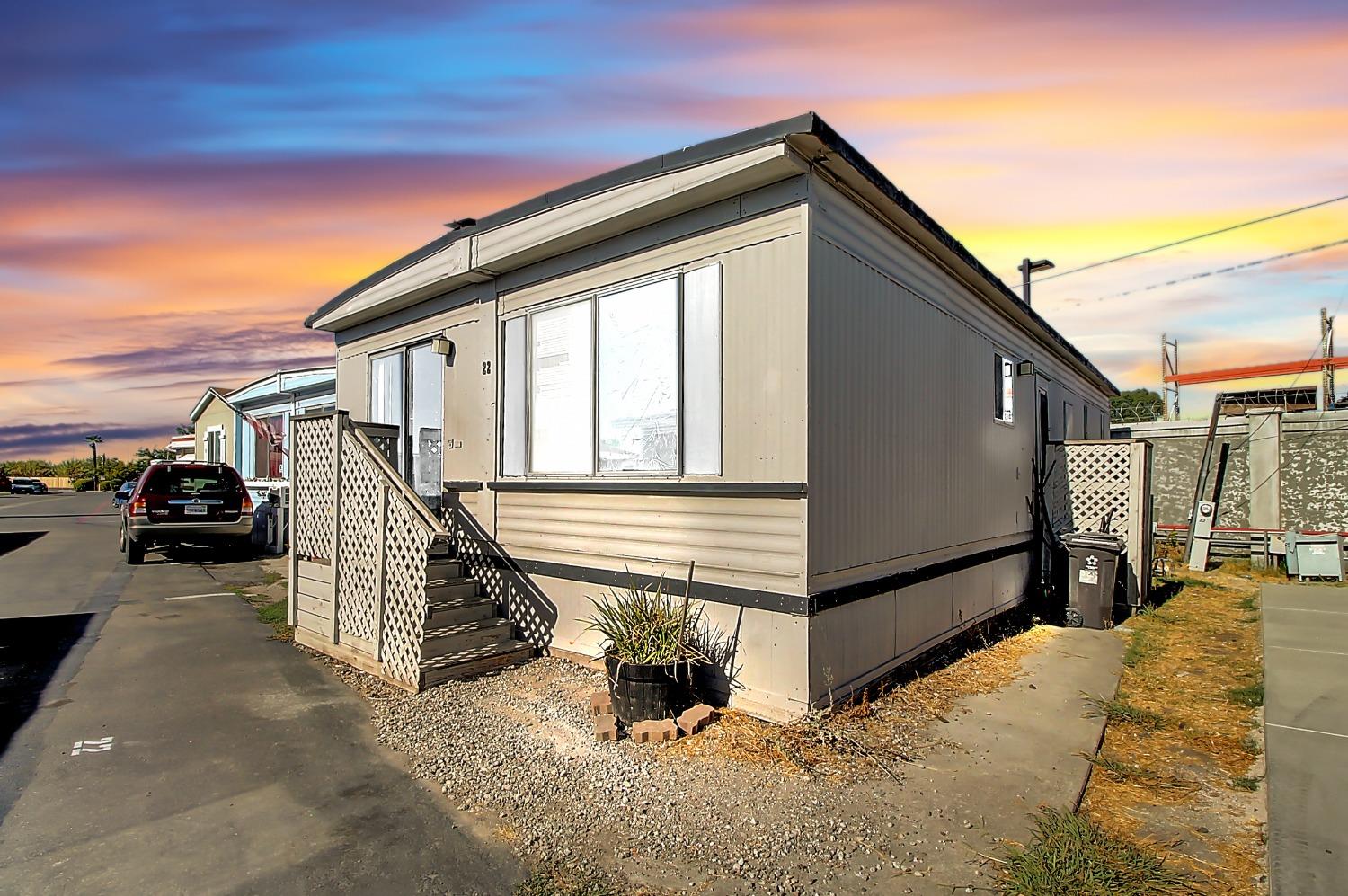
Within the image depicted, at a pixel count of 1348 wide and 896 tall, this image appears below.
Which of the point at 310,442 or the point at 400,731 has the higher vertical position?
the point at 310,442

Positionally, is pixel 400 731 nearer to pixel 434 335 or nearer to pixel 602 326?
pixel 602 326

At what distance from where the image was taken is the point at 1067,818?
3.46 meters

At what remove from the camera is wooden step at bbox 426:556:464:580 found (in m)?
6.37

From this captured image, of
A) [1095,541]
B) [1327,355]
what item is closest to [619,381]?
[1095,541]

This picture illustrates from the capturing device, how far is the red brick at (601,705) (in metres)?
4.80

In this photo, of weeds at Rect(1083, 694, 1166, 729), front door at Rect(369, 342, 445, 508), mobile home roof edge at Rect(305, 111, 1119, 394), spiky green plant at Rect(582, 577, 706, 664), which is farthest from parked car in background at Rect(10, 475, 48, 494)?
weeds at Rect(1083, 694, 1166, 729)

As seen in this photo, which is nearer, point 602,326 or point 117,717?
point 117,717

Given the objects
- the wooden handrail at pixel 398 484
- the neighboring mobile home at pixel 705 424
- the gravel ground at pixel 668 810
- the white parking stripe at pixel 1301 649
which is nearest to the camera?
the gravel ground at pixel 668 810

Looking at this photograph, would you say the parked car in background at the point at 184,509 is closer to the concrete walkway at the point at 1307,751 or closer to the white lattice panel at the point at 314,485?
the white lattice panel at the point at 314,485

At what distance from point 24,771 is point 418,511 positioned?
8.83 feet

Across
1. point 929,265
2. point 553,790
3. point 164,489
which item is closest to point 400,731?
point 553,790

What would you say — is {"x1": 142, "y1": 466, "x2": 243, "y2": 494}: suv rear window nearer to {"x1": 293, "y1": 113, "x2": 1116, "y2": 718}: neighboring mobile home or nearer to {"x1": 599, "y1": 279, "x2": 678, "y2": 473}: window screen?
{"x1": 293, "y1": 113, "x2": 1116, "y2": 718}: neighboring mobile home

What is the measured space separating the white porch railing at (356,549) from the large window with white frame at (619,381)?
115 cm

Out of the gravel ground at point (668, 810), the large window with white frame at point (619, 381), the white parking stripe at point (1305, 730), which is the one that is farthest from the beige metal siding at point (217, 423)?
the white parking stripe at point (1305, 730)
